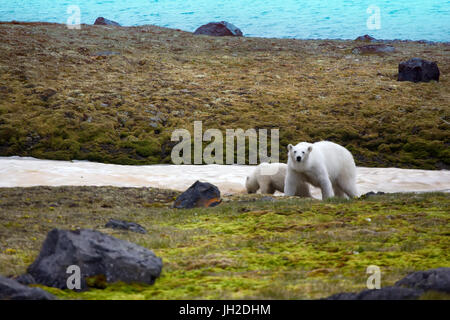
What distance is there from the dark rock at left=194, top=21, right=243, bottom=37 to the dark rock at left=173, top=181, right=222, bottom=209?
2080 inches

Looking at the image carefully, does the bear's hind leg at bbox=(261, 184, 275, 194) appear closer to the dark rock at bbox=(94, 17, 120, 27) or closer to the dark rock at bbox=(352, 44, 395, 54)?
the dark rock at bbox=(352, 44, 395, 54)

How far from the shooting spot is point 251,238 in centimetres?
1020

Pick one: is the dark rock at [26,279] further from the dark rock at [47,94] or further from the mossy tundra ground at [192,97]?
the dark rock at [47,94]

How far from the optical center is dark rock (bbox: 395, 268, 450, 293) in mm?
5336

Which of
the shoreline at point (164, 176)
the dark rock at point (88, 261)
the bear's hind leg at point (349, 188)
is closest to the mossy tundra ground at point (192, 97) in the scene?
the shoreline at point (164, 176)

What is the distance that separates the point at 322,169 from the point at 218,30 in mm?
52308

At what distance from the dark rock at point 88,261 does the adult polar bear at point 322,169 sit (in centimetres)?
1026

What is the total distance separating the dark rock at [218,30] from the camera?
215 ft

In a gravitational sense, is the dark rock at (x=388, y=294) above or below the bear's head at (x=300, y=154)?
below

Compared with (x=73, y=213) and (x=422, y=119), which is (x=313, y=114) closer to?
(x=422, y=119)

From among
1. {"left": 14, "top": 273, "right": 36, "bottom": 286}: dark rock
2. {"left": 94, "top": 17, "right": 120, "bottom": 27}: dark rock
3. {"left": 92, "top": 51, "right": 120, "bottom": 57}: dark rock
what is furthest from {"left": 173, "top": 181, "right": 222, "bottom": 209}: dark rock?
{"left": 94, "top": 17, "right": 120, "bottom": 27}: dark rock

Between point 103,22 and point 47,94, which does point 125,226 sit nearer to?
point 47,94

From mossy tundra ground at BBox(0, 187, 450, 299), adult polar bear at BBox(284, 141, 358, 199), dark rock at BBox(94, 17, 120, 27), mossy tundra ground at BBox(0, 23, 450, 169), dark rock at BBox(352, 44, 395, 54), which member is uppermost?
dark rock at BBox(94, 17, 120, 27)
